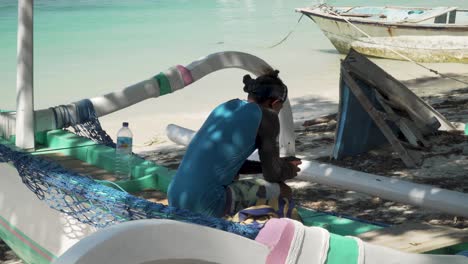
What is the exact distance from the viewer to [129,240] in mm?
2783

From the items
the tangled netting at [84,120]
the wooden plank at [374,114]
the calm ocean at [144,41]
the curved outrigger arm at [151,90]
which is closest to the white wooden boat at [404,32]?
the calm ocean at [144,41]

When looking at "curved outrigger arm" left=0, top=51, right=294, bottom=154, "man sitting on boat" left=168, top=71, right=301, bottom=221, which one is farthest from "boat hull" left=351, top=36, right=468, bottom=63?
"man sitting on boat" left=168, top=71, right=301, bottom=221

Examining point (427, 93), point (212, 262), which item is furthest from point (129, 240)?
point (427, 93)

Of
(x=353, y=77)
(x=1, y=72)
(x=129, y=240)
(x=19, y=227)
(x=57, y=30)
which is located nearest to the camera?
(x=129, y=240)

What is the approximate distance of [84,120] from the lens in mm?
5875

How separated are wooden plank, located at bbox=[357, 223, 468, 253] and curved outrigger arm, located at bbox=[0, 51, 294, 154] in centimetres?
207

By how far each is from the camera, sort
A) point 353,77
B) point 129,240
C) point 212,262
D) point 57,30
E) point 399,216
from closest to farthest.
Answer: point 129,240 → point 212,262 → point 399,216 → point 353,77 → point 57,30

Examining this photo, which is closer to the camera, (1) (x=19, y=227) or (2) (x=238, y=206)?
(2) (x=238, y=206)

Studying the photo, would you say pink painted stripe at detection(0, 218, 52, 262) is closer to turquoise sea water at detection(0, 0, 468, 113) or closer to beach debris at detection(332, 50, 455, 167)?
beach debris at detection(332, 50, 455, 167)

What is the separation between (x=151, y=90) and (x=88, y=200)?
7.36 feet

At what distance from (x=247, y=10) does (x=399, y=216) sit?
1116 inches

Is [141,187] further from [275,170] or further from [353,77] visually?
[353,77]

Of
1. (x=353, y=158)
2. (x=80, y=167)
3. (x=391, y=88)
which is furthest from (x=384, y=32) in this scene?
(x=80, y=167)

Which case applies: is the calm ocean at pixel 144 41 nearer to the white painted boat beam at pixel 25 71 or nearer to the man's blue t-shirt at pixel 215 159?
Result: the white painted boat beam at pixel 25 71
